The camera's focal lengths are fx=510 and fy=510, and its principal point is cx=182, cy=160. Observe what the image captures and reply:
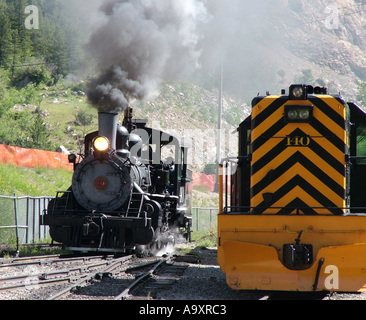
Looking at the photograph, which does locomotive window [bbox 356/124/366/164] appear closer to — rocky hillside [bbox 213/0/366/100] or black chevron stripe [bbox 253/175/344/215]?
black chevron stripe [bbox 253/175/344/215]

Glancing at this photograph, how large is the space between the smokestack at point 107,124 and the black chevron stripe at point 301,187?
5491mm

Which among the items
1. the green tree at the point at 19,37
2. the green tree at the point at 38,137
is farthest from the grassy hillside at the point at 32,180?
the green tree at the point at 19,37

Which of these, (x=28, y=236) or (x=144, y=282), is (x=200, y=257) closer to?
(x=144, y=282)

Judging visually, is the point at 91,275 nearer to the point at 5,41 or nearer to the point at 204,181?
the point at 204,181

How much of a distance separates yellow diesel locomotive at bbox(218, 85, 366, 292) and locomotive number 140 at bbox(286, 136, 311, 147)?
0.01 m

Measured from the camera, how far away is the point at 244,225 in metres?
6.57

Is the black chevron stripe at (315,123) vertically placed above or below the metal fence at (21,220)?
above

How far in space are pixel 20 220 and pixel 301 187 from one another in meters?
10.6

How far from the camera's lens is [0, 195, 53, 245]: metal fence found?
47.4ft

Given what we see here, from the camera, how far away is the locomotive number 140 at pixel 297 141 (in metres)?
6.93

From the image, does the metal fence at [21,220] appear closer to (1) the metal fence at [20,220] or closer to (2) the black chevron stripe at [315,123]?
(1) the metal fence at [20,220]

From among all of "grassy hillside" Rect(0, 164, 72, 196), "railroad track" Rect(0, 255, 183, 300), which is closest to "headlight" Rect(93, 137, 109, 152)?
"railroad track" Rect(0, 255, 183, 300)
